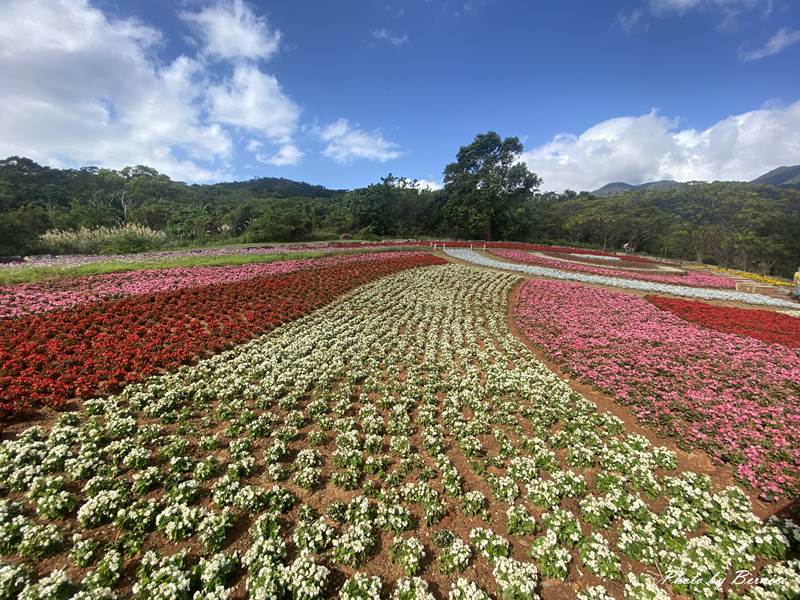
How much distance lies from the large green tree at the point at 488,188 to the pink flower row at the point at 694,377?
42.9 metres

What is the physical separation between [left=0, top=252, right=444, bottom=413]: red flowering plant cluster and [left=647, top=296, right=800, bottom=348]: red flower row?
16815 mm

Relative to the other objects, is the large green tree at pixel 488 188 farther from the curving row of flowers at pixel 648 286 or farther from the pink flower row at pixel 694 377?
the pink flower row at pixel 694 377

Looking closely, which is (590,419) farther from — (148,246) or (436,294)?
(148,246)

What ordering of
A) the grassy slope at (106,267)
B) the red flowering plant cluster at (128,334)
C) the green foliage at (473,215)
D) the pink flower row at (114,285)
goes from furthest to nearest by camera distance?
the green foliage at (473,215), the grassy slope at (106,267), the pink flower row at (114,285), the red flowering plant cluster at (128,334)

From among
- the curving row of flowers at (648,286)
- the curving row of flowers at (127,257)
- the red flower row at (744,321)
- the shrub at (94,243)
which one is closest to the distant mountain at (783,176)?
the curving row of flowers at (648,286)

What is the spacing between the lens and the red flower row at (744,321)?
477 inches

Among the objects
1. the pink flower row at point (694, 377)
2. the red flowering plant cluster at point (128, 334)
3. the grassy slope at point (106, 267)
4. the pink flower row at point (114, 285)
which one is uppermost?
the grassy slope at point (106, 267)

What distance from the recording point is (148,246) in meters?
30.2

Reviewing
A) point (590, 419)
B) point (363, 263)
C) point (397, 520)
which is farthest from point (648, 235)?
point (397, 520)

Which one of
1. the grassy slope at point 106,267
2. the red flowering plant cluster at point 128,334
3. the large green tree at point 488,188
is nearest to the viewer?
the red flowering plant cluster at point 128,334

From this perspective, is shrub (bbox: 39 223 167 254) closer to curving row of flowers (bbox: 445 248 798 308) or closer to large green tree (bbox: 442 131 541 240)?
curving row of flowers (bbox: 445 248 798 308)

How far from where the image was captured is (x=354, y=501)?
477 cm

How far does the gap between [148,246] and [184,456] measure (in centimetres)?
3291

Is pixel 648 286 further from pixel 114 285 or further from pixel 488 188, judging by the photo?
pixel 488 188
